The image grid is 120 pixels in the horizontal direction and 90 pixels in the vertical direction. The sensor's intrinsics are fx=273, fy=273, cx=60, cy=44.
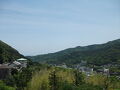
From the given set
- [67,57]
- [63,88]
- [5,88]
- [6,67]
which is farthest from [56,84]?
[67,57]

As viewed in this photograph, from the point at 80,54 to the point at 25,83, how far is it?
128 metres

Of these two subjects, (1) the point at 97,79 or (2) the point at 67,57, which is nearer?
(1) the point at 97,79

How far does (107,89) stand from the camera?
41.2 metres

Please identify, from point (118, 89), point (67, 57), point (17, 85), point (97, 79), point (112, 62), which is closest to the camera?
point (17, 85)

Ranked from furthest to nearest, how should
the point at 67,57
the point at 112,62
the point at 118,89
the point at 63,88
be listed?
the point at 67,57
the point at 112,62
the point at 118,89
the point at 63,88

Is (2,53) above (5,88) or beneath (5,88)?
above

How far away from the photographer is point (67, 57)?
16425cm

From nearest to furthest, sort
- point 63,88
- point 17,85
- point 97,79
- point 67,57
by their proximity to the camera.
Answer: point 63,88 → point 17,85 → point 97,79 → point 67,57

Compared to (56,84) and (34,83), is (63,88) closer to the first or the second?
(56,84)

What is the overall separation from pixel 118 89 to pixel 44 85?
12.3m

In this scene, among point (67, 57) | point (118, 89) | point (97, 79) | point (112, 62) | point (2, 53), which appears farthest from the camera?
point (67, 57)

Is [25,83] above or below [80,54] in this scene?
below

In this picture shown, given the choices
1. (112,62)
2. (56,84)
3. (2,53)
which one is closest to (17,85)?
(56,84)

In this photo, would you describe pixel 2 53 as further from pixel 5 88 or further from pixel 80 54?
pixel 80 54
